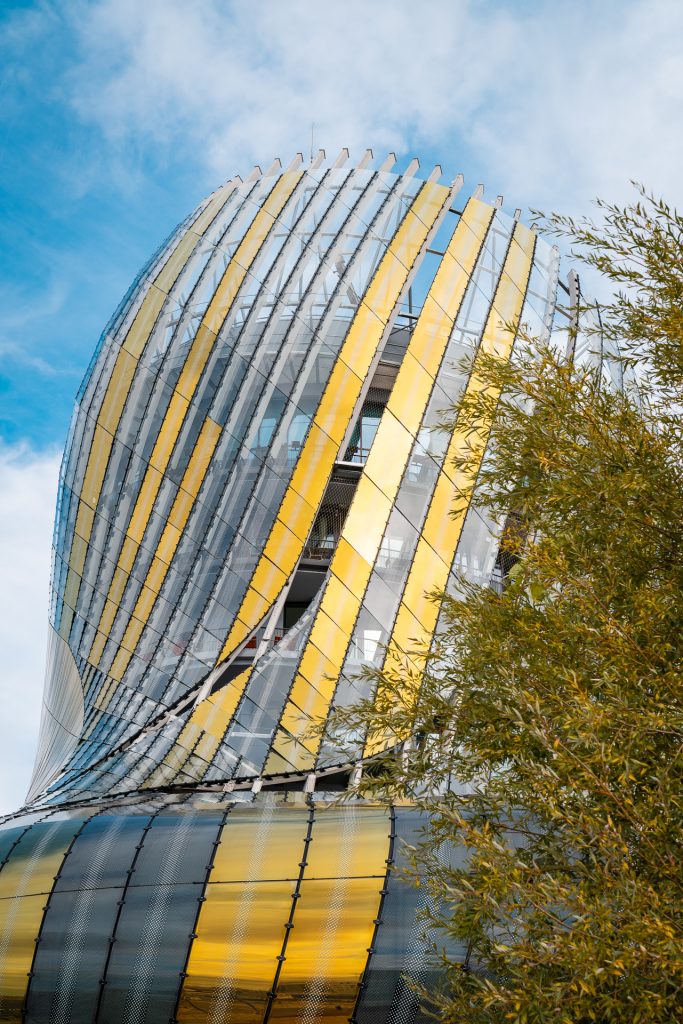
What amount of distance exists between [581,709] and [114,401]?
23.8 metres

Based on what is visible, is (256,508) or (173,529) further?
(173,529)

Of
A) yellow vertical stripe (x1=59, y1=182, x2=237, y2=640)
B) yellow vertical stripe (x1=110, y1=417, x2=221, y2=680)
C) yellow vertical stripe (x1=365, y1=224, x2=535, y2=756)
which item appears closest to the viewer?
yellow vertical stripe (x1=365, y1=224, x2=535, y2=756)

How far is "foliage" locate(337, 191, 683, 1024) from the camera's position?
5.75 metres

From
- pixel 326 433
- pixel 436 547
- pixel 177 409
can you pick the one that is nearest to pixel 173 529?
pixel 177 409

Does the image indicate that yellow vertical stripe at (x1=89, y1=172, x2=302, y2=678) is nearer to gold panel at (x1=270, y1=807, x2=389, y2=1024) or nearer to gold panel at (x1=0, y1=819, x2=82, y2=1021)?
gold panel at (x1=0, y1=819, x2=82, y2=1021)

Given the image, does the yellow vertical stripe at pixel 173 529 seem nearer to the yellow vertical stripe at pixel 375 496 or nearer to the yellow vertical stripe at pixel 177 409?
the yellow vertical stripe at pixel 177 409

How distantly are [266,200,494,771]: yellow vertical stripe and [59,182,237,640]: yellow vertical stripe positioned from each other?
8.46 metres

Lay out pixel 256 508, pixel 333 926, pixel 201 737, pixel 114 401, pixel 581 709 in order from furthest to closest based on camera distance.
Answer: pixel 114 401
pixel 256 508
pixel 201 737
pixel 333 926
pixel 581 709

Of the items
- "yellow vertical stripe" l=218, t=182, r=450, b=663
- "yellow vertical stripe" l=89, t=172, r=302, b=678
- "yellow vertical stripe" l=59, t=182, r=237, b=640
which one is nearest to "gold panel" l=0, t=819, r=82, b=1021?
"yellow vertical stripe" l=218, t=182, r=450, b=663

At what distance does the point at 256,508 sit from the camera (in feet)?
77.3

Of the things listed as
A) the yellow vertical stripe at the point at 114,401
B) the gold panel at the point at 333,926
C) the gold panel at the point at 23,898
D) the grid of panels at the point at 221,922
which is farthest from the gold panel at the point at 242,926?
the yellow vertical stripe at the point at 114,401

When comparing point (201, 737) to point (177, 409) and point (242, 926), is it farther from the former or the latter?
point (242, 926)

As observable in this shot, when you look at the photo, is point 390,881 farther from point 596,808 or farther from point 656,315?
point 656,315

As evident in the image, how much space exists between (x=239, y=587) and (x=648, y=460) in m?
16.9
